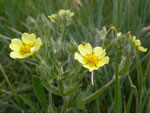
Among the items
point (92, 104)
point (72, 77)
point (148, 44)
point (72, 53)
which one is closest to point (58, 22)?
point (72, 53)

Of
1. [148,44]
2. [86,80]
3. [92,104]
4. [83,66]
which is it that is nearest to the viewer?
[83,66]

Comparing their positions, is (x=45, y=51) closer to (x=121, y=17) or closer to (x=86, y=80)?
(x=86, y=80)

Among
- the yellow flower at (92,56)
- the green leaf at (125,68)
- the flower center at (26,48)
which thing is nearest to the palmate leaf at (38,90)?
the flower center at (26,48)

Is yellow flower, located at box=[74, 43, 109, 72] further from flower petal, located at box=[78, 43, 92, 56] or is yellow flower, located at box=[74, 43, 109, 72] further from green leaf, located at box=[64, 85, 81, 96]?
green leaf, located at box=[64, 85, 81, 96]

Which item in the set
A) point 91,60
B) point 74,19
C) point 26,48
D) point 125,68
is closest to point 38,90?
point 26,48

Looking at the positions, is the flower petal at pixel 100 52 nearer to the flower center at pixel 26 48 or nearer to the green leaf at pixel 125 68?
the green leaf at pixel 125 68

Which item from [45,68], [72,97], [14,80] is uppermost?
[14,80]

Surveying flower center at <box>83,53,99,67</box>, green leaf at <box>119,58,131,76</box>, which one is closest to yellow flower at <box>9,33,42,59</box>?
flower center at <box>83,53,99,67</box>
